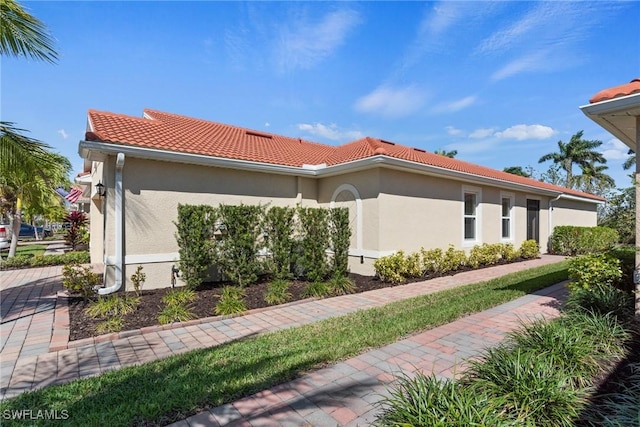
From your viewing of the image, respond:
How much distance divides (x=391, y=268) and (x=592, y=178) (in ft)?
137

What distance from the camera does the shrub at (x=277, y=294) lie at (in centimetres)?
720

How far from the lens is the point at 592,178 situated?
123 ft

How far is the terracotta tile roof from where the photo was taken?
4.42 m

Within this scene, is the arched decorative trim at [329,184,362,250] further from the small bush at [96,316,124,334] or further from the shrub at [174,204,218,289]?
the small bush at [96,316,124,334]

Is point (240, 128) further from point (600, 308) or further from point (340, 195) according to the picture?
point (600, 308)

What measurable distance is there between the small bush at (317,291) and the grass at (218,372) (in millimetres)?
1681

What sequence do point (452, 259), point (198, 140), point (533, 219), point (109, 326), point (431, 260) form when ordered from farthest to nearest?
1. point (533, 219)
2. point (452, 259)
3. point (431, 260)
4. point (198, 140)
5. point (109, 326)

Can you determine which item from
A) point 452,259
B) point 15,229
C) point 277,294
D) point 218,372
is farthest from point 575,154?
point 15,229

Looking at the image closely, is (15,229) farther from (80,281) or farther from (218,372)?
(218,372)

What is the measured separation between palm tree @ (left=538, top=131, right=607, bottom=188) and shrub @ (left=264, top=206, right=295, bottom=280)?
1669 inches

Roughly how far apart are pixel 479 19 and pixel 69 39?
10.4m

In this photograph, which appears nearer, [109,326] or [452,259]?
[109,326]

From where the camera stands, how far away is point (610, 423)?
90.5 inches

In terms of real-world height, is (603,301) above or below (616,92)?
below
